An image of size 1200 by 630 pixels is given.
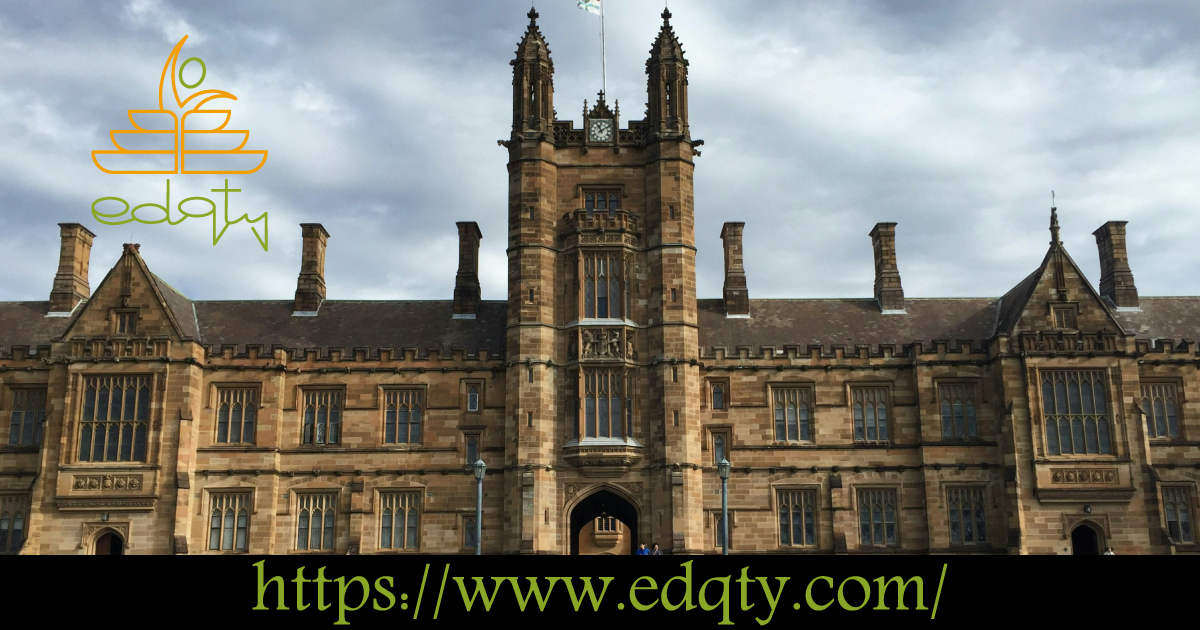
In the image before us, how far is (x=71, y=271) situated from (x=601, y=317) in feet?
78.3

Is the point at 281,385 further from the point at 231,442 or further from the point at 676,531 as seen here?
the point at 676,531

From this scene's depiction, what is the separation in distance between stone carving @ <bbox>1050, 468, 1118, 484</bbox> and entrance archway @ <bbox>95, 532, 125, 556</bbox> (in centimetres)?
3380

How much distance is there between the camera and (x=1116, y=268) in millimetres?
42906

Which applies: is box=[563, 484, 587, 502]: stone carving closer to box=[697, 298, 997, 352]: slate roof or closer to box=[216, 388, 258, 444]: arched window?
box=[697, 298, 997, 352]: slate roof

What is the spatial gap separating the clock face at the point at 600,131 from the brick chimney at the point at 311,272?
13.3 metres

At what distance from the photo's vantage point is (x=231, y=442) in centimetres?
3809

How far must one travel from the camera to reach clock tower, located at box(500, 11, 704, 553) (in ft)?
119
